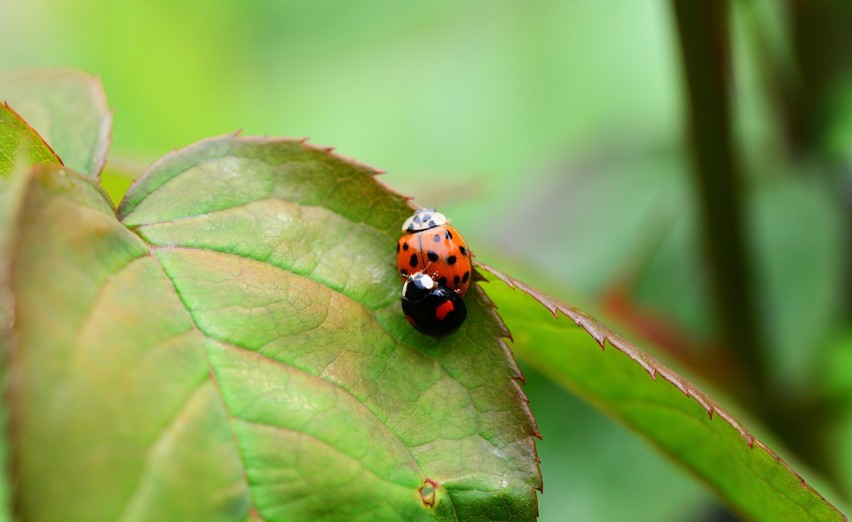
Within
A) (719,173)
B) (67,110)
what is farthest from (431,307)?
(719,173)

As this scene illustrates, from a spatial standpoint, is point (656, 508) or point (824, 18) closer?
point (656, 508)

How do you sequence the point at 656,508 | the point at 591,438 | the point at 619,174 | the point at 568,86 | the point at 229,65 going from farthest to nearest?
the point at 229,65
the point at 568,86
the point at 619,174
the point at 591,438
the point at 656,508

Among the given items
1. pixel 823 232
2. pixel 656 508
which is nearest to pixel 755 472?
pixel 656 508

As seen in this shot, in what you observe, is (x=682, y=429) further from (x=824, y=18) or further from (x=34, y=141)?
(x=824, y=18)

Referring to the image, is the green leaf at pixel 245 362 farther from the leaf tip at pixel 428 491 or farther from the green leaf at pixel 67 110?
the green leaf at pixel 67 110

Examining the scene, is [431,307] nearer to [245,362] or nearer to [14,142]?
[245,362]

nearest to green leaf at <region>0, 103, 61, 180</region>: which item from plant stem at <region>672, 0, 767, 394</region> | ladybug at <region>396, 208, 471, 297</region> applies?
ladybug at <region>396, 208, 471, 297</region>
